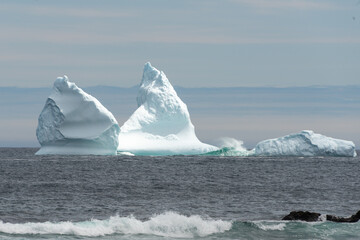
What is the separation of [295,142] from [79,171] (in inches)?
1128

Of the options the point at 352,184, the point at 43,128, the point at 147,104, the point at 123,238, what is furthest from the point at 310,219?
the point at 147,104

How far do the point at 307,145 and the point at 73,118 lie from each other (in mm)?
23630

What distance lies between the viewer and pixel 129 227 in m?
19.7

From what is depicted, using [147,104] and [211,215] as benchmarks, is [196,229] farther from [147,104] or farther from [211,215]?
[147,104]

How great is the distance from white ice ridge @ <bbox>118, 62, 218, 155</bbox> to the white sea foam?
47121 millimetres

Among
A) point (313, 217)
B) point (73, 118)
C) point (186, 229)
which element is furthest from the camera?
point (73, 118)

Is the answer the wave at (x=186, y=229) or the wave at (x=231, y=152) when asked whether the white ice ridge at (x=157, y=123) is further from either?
the wave at (x=186, y=229)

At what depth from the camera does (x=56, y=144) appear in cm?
6344

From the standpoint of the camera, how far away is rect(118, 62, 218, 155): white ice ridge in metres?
67.8

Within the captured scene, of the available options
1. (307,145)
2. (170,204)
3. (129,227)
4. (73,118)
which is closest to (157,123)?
(73,118)

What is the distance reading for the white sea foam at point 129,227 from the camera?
1908 cm

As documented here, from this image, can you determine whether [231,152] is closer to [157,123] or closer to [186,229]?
[157,123]

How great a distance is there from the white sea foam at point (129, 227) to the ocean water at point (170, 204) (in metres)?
0.03

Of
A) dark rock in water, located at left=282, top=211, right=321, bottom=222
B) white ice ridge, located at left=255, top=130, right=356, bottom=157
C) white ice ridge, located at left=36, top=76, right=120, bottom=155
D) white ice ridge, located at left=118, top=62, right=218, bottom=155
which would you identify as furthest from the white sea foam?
white ice ridge, located at left=118, top=62, right=218, bottom=155
